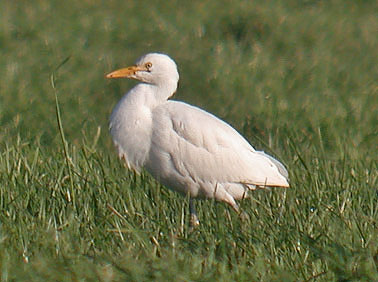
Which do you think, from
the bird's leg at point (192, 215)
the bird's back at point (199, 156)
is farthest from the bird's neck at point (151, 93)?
the bird's leg at point (192, 215)

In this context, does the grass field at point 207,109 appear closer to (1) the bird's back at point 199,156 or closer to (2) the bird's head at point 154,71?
(1) the bird's back at point 199,156

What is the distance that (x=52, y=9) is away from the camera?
1282 cm

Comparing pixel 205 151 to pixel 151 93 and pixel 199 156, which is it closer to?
pixel 199 156

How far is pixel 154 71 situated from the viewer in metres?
6.29

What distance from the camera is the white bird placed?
582 centimetres

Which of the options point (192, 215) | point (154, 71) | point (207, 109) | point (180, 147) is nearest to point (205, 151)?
point (180, 147)

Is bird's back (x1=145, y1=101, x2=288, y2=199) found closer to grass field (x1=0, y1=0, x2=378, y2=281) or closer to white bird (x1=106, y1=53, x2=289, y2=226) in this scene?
white bird (x1=106, y1=53, x2=289, y2=226)

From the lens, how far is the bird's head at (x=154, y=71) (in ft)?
20.6

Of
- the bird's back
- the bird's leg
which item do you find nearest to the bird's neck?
the bird's back

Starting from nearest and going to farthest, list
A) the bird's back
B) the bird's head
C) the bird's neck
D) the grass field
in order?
the grass field < the bird's back < the bird's neck < the bird's head

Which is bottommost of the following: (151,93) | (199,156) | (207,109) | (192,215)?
(207,109)

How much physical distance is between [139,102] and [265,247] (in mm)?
1646

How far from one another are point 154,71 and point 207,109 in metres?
2.89

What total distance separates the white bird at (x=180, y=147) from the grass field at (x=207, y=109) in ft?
0.38
